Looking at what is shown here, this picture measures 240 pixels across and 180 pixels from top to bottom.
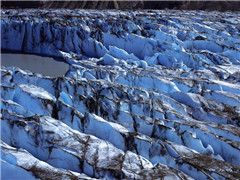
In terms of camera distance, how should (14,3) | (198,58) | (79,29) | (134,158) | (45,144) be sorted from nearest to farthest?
(134,158) → (45,144) → (198,58) → (79,29) → (14,3)

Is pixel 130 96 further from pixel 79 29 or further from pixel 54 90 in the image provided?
pixel 79 29

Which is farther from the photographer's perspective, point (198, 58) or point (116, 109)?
point (198, 58)

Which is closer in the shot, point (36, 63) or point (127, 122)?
point (127, 122)

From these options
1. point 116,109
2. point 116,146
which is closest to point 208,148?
point 116,146

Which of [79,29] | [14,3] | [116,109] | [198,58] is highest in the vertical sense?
[14,3]

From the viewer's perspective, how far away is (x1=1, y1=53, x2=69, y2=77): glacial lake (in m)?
12.2

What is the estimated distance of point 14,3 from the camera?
3894 centimetres

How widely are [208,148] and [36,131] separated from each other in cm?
413

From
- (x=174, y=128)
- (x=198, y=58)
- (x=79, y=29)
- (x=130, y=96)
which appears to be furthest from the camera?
(x=79, y=29)

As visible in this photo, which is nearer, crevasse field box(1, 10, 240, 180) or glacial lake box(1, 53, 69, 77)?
crevasse field box(1, 10, 240, 180)

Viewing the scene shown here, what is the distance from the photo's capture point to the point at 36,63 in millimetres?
13586

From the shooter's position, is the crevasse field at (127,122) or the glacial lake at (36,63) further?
the glacial lake at (36,63)

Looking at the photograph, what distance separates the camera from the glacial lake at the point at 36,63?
1216 cm

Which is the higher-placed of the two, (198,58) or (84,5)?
(84,5)
